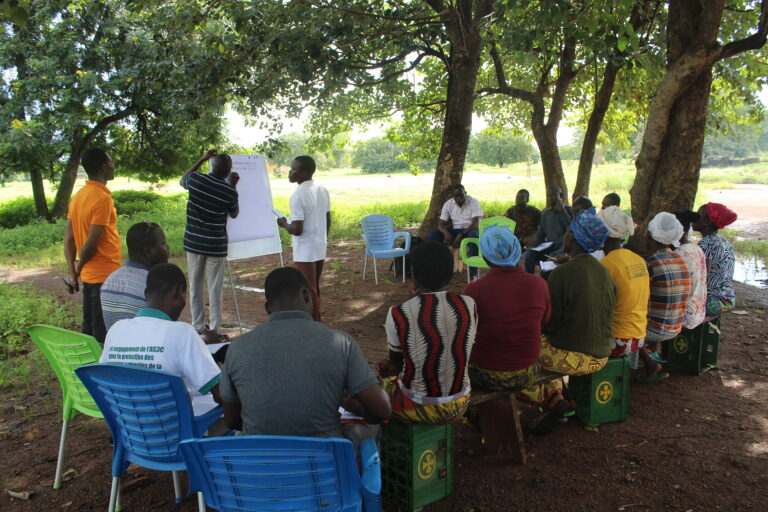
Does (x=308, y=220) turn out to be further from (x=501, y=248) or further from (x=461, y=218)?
(x=461, y=218)

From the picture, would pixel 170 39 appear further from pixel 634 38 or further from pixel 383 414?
pixel 383 414

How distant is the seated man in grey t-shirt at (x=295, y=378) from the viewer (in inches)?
84.3

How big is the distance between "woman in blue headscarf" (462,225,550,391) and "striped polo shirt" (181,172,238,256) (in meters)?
2.86

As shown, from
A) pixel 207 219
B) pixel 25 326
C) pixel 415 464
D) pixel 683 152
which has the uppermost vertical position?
pixel 683 152

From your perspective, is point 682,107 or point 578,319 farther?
point 682,107

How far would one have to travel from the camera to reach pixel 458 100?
368 inches

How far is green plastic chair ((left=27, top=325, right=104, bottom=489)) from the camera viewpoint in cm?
286

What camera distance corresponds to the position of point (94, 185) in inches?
164

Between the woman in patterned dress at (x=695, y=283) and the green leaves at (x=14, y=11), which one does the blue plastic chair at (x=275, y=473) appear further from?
the green leaves at (x=14, y=11)

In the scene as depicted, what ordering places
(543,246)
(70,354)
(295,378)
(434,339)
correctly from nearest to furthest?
(295,378)
(434,339)
(70,354)
(543,246)

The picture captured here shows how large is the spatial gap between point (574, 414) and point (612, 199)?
12.2 feet

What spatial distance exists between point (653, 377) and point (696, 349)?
0.49 metres

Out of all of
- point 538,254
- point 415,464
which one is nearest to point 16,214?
point 538,254

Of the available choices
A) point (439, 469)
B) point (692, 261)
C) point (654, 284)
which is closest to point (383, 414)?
point (439, 469)
